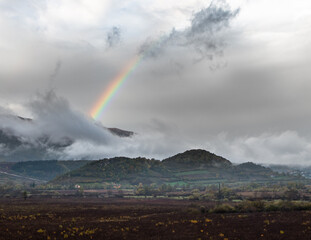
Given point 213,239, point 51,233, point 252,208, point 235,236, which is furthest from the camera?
point 252,208

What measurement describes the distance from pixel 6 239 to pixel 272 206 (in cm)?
10278

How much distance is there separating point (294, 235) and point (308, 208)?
3058 inches

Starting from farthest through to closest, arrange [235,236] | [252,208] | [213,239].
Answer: [252,208] → [235,236] → [213,239]

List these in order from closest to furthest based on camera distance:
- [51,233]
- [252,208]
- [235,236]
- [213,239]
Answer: [213,239], [235,236], [51,233], [252,208]

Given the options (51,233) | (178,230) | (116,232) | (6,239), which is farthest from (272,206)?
(6,239)

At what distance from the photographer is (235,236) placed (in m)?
65.8

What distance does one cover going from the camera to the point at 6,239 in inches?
2501

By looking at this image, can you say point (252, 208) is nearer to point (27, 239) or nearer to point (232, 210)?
point (232, 210)

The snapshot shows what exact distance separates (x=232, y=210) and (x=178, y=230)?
212ft

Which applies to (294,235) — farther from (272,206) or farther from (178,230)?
(272,206)

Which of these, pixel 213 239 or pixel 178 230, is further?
pixel 178 230

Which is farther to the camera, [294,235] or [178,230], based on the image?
[178,230]

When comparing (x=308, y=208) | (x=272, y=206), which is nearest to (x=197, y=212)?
(x=272, y=206)

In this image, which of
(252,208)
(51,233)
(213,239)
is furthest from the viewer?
(252,208)
